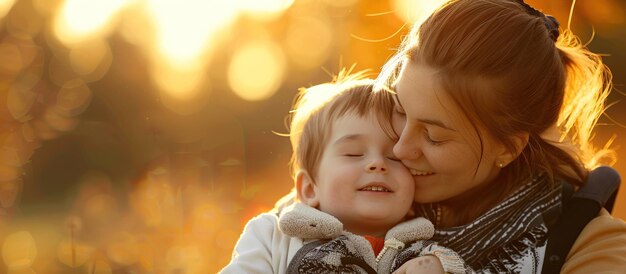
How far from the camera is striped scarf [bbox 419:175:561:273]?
292cm

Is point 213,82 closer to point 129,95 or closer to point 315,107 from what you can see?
point 129,95

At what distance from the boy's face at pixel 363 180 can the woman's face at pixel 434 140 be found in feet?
0.22

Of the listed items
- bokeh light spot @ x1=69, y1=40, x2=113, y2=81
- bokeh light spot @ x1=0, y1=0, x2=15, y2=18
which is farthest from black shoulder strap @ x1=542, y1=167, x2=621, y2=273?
bokeh light spot @ x1=0, y1=0, x2=15, y2=18

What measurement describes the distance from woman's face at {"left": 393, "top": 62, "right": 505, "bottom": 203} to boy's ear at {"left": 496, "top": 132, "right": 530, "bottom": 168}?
17mm

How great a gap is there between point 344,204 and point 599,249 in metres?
0.80

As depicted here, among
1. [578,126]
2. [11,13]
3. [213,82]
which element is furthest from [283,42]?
[578,126]

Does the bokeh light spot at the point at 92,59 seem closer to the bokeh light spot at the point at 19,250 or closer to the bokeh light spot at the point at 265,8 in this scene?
the bokeh light spot at the point at 265,8

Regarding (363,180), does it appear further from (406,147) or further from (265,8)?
(265,8)

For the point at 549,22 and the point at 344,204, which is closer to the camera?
the point at 344,204

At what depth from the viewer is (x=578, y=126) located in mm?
3453

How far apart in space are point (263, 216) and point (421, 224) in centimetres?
55

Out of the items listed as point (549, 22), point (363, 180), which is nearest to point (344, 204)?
point (363, 180)

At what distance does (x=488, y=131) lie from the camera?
3014mm

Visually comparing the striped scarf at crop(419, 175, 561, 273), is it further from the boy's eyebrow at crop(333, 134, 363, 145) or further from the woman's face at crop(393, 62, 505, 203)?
the boy's eyebrow at crop(333, 134, 363, 145)
